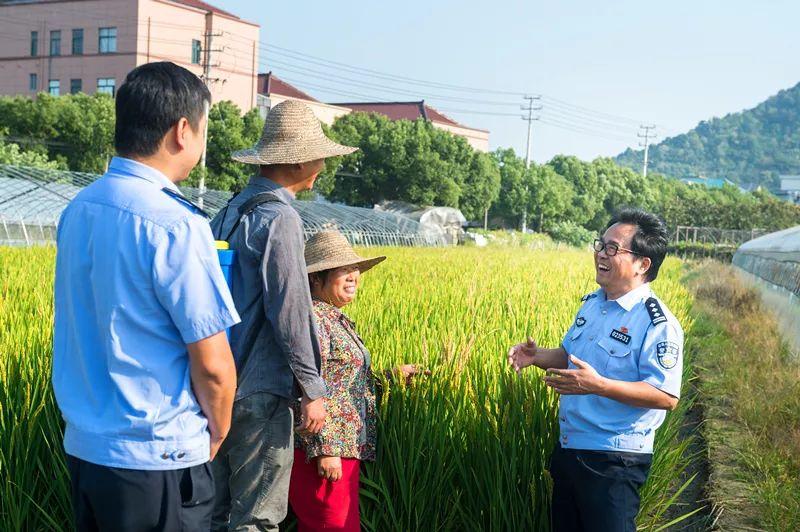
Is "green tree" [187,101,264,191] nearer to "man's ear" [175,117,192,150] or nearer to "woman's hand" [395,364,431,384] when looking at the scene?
"woman's hand" [395,364,431,384]

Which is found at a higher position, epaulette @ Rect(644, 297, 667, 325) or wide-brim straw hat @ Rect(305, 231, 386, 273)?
wide-brim straw hat @ Rect(305, 231, 386, 273)

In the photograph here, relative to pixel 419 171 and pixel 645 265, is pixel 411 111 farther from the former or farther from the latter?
pixel 645 265

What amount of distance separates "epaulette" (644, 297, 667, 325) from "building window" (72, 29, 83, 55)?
4276 cm

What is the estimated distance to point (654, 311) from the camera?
2.49 m

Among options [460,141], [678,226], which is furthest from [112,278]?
[678,226]

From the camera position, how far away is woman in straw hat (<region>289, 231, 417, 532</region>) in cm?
267

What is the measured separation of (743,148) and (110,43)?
153m

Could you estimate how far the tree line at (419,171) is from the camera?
27.2m

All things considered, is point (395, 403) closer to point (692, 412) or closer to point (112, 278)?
point (112, 278)

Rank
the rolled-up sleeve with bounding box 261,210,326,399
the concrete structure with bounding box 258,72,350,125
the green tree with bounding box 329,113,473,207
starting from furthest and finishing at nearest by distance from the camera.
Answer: the concrete structure with bounding box 258,72,350,125 → the green tree with bounding box 329,113,473,207 → the rolled-up sleeve with bounding box 261,210,326,399

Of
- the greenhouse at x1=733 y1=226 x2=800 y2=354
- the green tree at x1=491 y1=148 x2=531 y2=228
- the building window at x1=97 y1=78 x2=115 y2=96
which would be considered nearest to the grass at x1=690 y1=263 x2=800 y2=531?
the greenhouse at x1=733 y1=226 x2=800 y2=354

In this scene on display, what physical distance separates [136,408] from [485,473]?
170 centimetres

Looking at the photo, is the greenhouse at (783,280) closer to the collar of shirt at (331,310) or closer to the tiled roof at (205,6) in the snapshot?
the collar of shirt at (331,310)

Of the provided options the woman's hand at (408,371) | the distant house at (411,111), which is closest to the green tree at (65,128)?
the woman's hand at (408,371)
